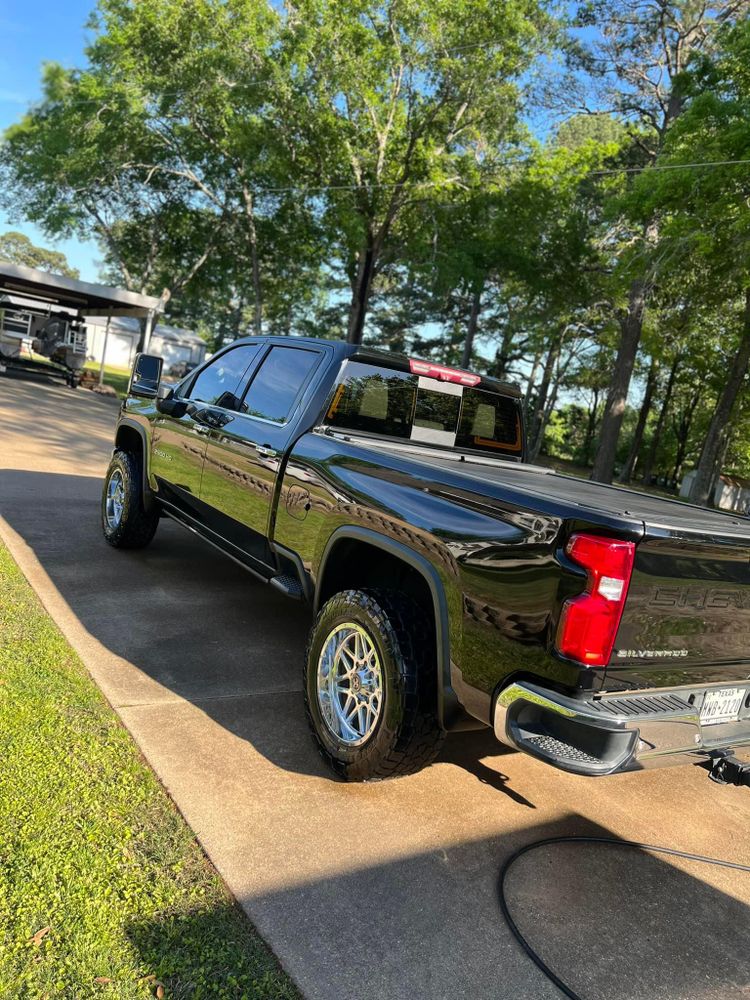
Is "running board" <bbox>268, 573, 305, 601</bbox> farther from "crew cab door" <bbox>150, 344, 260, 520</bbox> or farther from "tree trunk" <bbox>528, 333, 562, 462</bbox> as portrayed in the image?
"tree trunk" <bbox>528, 333, 562, 462</bbox>

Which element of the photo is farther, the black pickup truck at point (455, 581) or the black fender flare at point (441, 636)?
the black fender flare at point (441, 636)

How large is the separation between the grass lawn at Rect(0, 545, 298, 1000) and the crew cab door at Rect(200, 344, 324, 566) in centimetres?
138

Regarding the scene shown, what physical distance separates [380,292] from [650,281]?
29.4 metres

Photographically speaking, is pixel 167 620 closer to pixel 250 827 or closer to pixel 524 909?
pixel 250 827

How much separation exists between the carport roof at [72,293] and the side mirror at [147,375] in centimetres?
1549

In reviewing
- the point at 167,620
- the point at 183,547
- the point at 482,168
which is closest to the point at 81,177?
the point at 482,168

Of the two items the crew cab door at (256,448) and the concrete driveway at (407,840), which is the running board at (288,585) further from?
the concrete driveway at (407,840)

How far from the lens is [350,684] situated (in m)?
3.25

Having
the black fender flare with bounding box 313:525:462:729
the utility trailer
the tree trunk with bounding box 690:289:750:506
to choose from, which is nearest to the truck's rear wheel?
the black fender flare with bounding box 313:525:462:729

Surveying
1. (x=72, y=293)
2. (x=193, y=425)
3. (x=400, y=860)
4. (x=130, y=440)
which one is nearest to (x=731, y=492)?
(x=72, y=293)

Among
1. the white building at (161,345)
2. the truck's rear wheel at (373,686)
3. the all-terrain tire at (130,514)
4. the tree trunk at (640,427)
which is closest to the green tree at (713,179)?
the all-terrain tire at (130,514)

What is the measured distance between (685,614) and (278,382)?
106 inches

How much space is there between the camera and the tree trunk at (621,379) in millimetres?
18031

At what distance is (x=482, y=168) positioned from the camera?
800 inches
